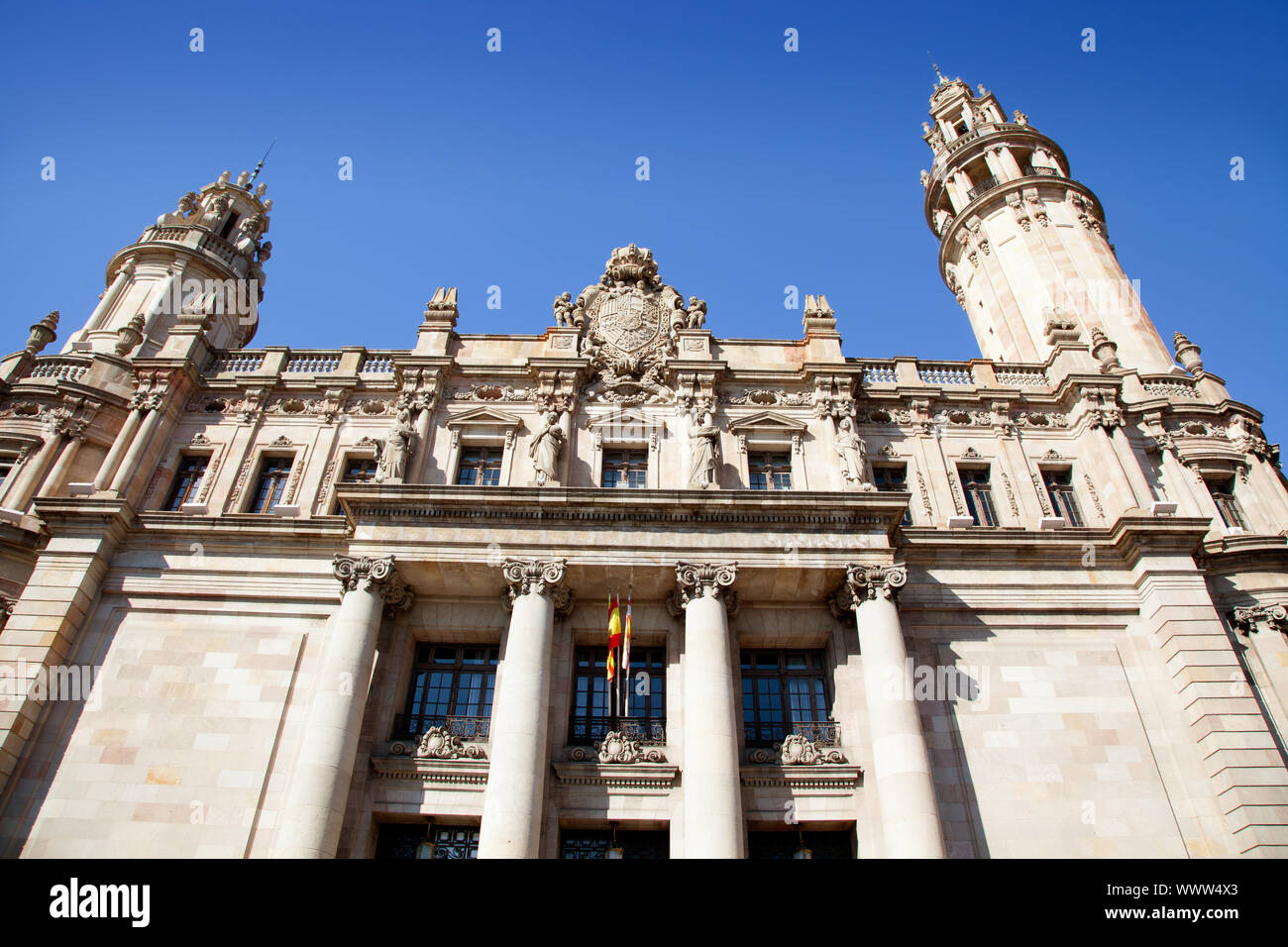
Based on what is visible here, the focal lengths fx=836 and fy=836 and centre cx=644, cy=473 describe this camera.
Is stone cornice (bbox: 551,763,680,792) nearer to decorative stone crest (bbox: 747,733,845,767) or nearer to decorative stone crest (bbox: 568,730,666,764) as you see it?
decorative stone crest (bbox: 568,730,666,764)

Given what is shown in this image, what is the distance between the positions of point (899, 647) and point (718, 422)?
356 inches

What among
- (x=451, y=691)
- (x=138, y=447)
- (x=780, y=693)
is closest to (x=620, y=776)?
(x=780, y=693)

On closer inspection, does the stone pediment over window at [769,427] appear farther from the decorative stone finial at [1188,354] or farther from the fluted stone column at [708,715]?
the decorative stone finial at [1188,354]

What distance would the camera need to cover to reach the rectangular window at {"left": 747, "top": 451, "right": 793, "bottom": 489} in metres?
24.6

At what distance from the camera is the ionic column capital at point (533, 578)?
2022 centimetres

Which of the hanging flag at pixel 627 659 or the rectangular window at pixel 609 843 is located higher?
the hanging flag at pixel 627 659

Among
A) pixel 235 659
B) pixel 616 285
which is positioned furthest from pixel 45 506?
pixel 616 285

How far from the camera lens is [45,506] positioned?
72.3ft

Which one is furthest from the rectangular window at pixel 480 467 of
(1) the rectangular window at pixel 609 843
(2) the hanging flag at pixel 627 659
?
(1) the rectangular window at pixel 609 843

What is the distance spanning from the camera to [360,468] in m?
25.5

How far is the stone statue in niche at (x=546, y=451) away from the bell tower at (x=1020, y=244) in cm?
1742

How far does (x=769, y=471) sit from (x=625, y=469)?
14.1ft

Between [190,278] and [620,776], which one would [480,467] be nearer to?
[620,776]
